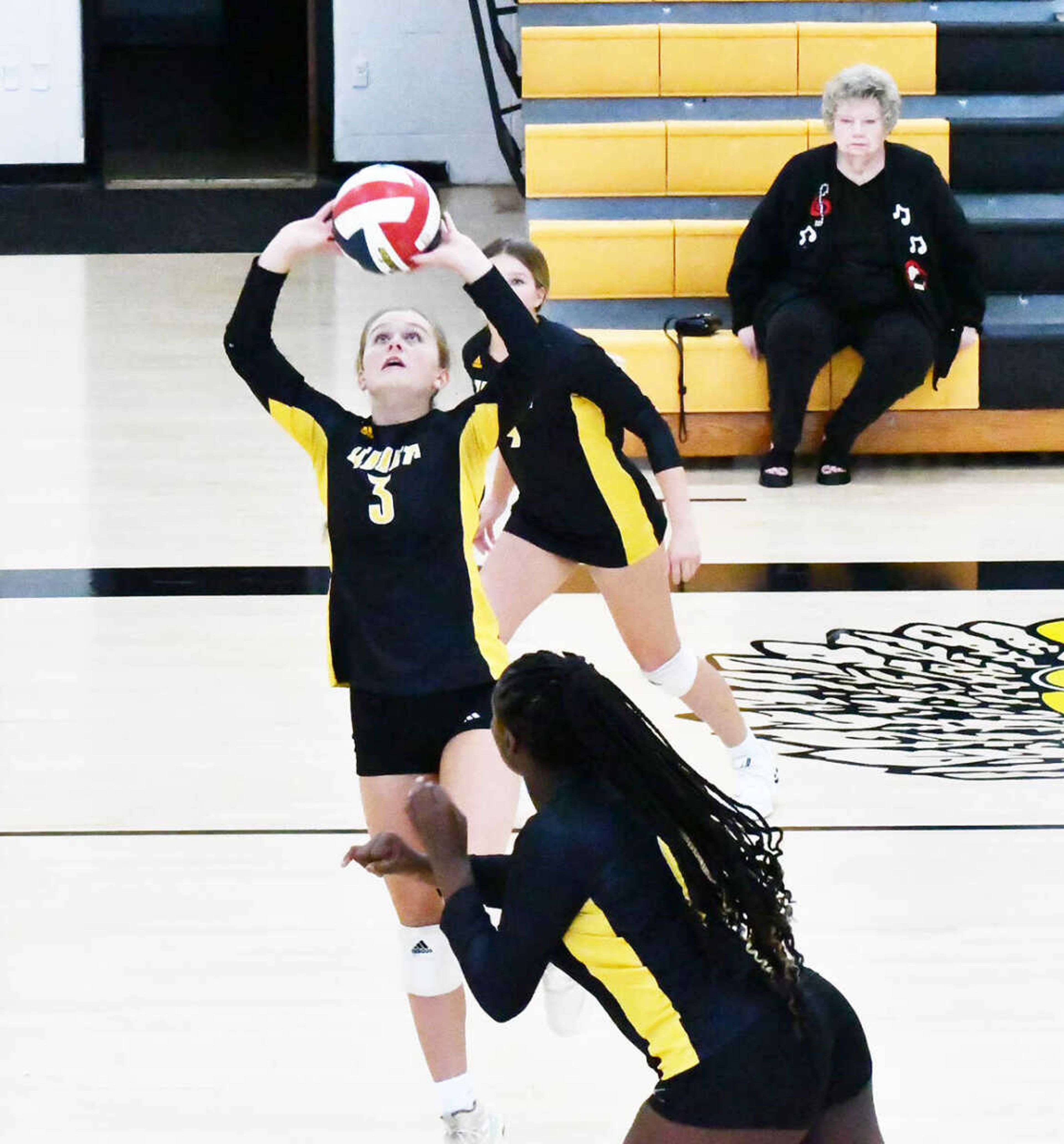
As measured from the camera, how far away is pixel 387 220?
10.7 feet

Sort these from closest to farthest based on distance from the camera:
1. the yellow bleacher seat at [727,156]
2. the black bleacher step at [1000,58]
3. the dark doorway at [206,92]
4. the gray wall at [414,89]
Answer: the yellow bleacher seat at [727,156] → the black bleacher step at [1000,58] → the gray wall at [414,89] → the dark doorway at [206,92]

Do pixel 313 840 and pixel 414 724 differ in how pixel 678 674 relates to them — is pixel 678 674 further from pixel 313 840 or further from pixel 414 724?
pixel 414 724

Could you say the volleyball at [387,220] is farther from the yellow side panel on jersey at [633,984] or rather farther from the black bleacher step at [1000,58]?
the black bleacher step at [1000,58]

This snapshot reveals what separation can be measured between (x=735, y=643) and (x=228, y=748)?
4.78 ft

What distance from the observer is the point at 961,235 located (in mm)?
7516

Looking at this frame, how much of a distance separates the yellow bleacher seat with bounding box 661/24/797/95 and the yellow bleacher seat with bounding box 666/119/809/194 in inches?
18.9

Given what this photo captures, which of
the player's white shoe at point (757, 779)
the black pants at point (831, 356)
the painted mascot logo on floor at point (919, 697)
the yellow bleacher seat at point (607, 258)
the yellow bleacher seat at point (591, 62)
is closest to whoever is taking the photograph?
the player's white shoe at point (757, 779)

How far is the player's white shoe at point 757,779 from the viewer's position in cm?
441

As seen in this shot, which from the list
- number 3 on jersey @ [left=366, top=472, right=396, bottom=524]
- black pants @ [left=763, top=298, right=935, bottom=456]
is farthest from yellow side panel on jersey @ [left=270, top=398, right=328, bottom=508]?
black pants @ [left=763, top=298, right=935, bottom=456]

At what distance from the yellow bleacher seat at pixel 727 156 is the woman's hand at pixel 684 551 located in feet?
15.2

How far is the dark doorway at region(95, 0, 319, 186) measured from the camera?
48.2 ft

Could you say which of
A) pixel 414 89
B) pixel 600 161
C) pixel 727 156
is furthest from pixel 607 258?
pixel 414 89

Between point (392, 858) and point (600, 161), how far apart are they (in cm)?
640

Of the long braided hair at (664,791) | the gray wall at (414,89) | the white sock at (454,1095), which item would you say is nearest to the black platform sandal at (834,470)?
the white sock at (454,1095)
